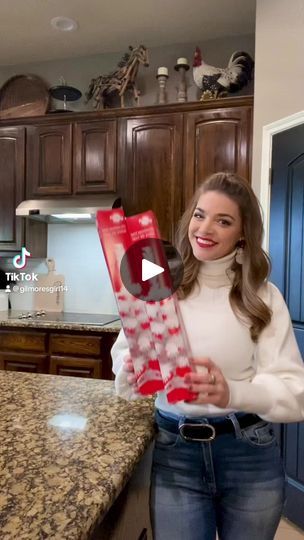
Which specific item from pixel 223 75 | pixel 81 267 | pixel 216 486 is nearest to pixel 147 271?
pixel 216 486

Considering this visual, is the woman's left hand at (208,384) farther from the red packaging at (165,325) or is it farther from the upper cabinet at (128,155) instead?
the upper cabinet at (128,155)

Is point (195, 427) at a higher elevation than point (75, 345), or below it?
higher

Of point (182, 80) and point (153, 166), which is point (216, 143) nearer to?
point (153, 166)

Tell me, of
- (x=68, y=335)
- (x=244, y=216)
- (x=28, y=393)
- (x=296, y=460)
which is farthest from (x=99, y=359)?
(x=244, y=216)

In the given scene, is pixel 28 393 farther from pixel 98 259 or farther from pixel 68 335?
pixel 98 259

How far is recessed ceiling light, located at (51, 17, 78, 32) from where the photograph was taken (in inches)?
101

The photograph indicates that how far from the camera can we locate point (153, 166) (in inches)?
101

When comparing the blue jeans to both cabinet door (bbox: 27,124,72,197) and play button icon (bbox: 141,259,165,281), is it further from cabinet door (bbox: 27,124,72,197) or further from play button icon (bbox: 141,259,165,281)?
cabinet door (bbox: 27,124,72,197)

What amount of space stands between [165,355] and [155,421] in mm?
262

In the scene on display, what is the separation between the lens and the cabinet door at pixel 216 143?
2365 mm

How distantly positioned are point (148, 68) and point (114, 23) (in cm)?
39

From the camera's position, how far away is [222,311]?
793 millimetres

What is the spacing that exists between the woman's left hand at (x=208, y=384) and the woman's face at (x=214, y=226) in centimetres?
25

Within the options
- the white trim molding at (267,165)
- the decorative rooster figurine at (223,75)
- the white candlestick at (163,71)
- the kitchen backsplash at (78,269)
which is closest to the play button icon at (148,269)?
the white trim molding at (267,165)
